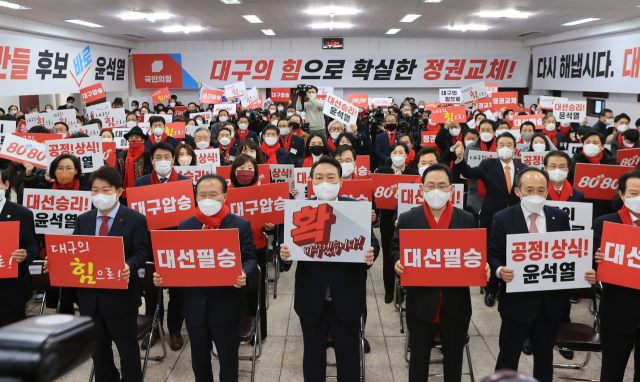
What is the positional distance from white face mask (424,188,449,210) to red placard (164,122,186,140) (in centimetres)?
623

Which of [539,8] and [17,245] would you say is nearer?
[17,245]

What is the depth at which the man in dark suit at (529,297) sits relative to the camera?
299 cm

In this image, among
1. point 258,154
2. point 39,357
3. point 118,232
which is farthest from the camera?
point 258,154

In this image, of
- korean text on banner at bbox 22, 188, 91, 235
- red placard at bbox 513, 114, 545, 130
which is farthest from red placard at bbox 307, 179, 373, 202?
red placard at bbox 513, 114, 545, 130

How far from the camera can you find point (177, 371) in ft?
12.8

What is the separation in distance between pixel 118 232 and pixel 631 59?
1473 centimetres

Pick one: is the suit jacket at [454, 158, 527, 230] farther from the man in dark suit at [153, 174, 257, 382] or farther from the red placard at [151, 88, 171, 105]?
the red placard at [151, 88, 171, 105]

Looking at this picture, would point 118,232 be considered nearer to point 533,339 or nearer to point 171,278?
point 171,278

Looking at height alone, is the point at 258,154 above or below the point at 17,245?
above

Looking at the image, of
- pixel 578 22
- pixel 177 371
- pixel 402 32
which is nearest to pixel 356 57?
pixel 402 32

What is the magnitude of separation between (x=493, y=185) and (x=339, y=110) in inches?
130

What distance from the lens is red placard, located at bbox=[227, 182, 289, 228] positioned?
414 centimetres

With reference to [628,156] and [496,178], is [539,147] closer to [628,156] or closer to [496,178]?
[628,156]

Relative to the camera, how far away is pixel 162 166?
15.5ft
